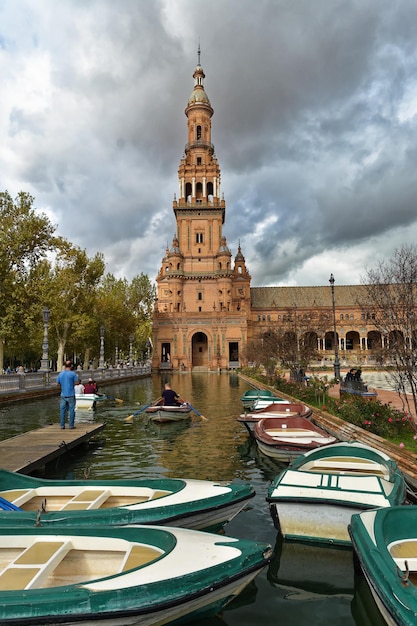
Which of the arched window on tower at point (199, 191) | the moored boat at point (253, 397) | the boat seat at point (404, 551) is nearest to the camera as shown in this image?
the boat seat at point (404, 551)

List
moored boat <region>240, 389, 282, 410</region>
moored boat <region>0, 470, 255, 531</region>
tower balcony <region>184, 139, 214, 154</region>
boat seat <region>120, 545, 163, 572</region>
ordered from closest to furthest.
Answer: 1. boat seat <region>120, 545, 163, 572</region>
2. moored boat <region>0, 470, 255, 531</region>
3. moored boat <region>240, 389, 282, 410</region>
4. tower balcony <region>184, 139, 214, 154</region>

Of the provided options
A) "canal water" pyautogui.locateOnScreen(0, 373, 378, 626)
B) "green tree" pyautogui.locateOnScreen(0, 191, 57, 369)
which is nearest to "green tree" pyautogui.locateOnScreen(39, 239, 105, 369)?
"green tree" pyautogui.locateOnScreen(0, 191, 57, 369)

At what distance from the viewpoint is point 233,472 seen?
10.4 m

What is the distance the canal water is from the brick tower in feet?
157

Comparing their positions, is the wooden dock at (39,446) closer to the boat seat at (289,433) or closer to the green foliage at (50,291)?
the boat seat at (289,433)

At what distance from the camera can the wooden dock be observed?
9.59 m

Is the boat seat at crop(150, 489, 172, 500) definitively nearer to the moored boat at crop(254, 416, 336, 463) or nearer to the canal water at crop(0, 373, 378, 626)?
the canal water at crop(0, 373, 378, 626)

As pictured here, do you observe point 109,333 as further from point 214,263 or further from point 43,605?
point 43,605

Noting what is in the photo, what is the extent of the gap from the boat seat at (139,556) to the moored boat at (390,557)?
1972 millimetres

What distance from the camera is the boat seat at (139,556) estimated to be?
13.6 ft

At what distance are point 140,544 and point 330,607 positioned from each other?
239 centimetres

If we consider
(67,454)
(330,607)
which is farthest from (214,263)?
(330,607)

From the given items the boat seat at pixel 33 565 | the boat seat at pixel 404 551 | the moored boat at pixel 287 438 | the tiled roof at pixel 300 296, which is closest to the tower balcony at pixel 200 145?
the tiled roof at pixel 300 296

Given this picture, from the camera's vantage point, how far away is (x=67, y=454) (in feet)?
41.8
